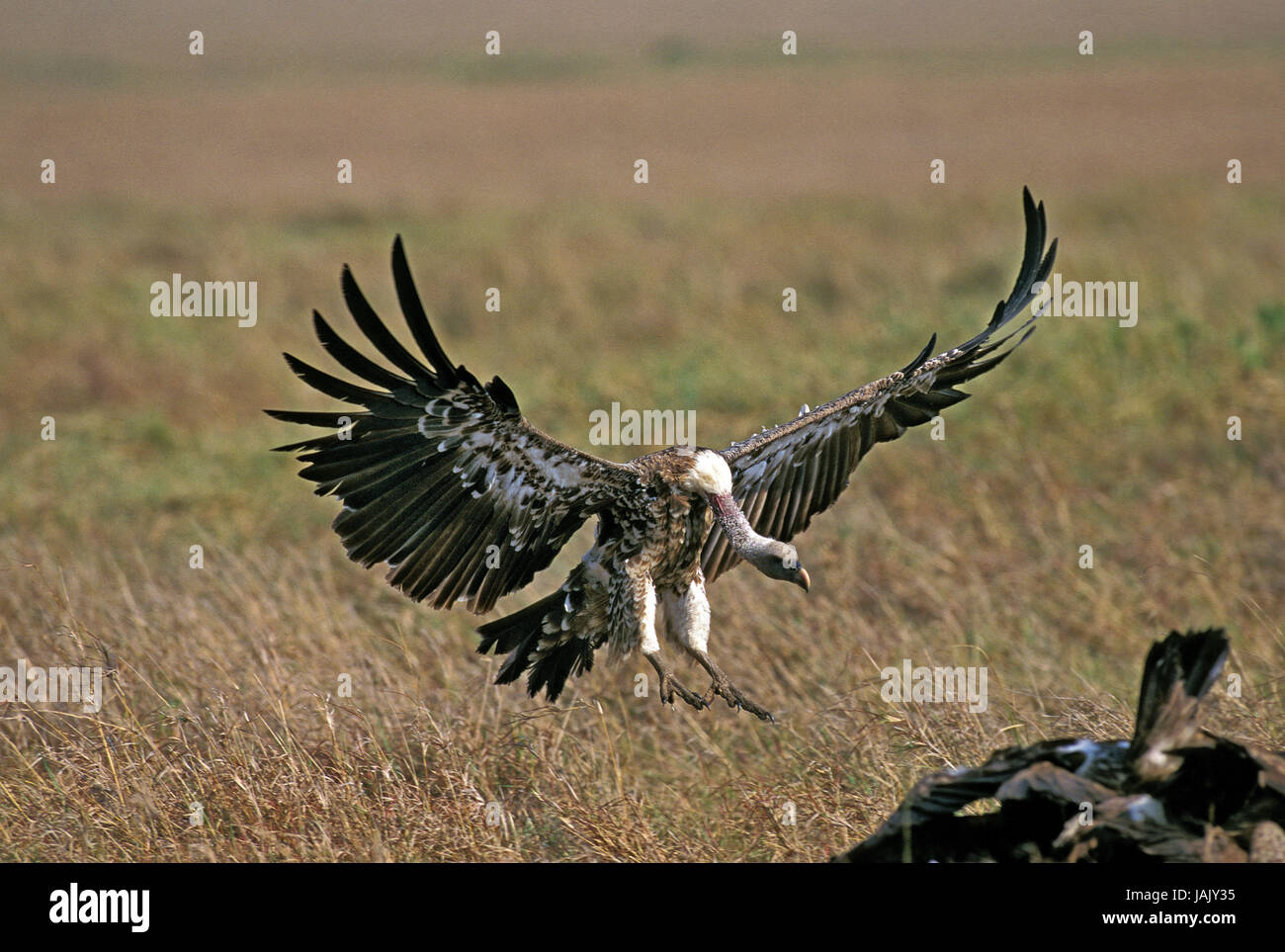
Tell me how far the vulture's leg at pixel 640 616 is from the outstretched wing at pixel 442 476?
26 centimetres

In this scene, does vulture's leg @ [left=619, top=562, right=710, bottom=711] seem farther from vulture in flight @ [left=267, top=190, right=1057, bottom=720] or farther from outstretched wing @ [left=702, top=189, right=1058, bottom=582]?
outstretched wing @ [left=702, top=189, right=1058, bottom=582]

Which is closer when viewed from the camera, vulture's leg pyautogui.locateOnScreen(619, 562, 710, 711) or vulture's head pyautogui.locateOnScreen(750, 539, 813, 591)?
vulture's head pyautogui.locateOnScreen(750, 539, 813, 591)

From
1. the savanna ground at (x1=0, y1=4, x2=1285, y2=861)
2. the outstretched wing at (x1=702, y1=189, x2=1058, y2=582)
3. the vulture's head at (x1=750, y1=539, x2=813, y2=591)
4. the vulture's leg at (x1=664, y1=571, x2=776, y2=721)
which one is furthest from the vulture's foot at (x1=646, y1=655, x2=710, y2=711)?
the outstretched wing at (x1=702, y1=189, x2=1058, y2=582)

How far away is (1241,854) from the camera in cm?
352

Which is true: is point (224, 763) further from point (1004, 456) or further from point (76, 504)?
point (1004, 456)

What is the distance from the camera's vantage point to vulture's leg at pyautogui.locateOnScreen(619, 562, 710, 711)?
16.0ft

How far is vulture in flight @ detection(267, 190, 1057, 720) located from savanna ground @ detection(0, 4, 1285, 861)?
0.38 meters

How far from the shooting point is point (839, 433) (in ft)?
18.2

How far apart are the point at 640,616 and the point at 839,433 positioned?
1142 mm

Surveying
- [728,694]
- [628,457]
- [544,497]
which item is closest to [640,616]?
[728,694]

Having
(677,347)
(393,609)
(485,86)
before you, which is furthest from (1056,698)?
(485,86)

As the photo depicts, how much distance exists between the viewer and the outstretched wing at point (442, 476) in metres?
4.35

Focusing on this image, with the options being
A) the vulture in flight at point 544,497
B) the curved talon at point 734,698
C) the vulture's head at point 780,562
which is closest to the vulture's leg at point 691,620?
the vulture in flight at point 544,497
